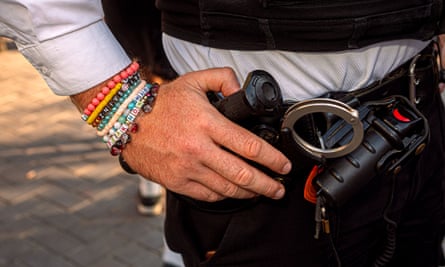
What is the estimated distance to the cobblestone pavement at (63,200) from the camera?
2795 mm

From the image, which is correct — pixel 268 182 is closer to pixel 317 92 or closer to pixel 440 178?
pixel 317 92

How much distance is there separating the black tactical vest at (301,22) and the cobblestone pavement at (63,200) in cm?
181

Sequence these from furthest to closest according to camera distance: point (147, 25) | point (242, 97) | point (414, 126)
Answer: point (147, 25) < point (414, 126) < point (242, 97)

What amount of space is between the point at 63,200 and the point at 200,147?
2305mm

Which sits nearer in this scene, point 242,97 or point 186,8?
point 242,97

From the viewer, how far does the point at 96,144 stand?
374 centimetres

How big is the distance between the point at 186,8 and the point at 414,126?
48 cm

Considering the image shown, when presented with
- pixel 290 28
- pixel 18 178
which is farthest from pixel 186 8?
pixel 18 178

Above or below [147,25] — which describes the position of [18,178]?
below

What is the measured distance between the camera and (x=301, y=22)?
1.08m

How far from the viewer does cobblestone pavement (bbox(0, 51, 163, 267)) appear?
9.17ft

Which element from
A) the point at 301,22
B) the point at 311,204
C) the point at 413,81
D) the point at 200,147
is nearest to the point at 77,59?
the point at 200,147

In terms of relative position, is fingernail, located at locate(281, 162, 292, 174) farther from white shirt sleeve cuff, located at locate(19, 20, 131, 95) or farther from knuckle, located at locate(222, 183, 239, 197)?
white shirt sleeve cuff, located at locate(19, 20, 131, 95)

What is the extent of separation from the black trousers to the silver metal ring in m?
0.14
